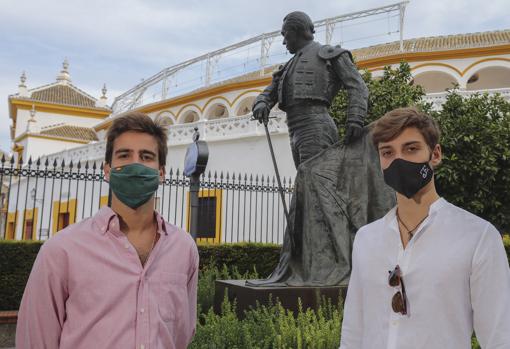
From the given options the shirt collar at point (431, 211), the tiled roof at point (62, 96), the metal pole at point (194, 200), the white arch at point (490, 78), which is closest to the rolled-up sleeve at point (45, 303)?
the shirt collar at point (431, 211)

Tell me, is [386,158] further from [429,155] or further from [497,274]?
[497,274]

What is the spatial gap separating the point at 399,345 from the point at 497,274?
366 millimetres

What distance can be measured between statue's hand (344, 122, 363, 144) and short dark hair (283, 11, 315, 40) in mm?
1094

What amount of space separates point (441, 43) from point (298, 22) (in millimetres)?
20742

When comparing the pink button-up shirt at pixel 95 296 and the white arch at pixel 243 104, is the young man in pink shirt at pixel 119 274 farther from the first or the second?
the white arch at pixel 243 104

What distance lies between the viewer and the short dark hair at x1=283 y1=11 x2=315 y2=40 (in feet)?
15.6

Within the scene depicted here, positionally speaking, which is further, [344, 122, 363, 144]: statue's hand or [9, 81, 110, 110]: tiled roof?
[9, 81, 110, 110]: tiled roof

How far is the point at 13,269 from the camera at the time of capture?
303 inches

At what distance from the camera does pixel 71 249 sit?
5.23 ft

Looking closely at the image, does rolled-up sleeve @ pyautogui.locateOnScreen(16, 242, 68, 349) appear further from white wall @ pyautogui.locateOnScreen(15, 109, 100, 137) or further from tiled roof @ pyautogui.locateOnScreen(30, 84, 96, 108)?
tiled roof @ pyautogui.locateOnScreen(30, 84, 96, 108)

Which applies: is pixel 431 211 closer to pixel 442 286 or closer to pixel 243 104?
pixel 442 286

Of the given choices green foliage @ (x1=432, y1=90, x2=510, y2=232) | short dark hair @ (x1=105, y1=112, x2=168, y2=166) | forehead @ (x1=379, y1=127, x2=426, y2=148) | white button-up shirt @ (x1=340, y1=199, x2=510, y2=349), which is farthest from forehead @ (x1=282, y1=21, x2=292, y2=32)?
green foliage @ (x1=432, y1=90, x2=510, y2=232)

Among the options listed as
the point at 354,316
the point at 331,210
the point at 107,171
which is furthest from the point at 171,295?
the point at 331,210

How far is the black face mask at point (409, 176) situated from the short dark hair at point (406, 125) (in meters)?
0.10
